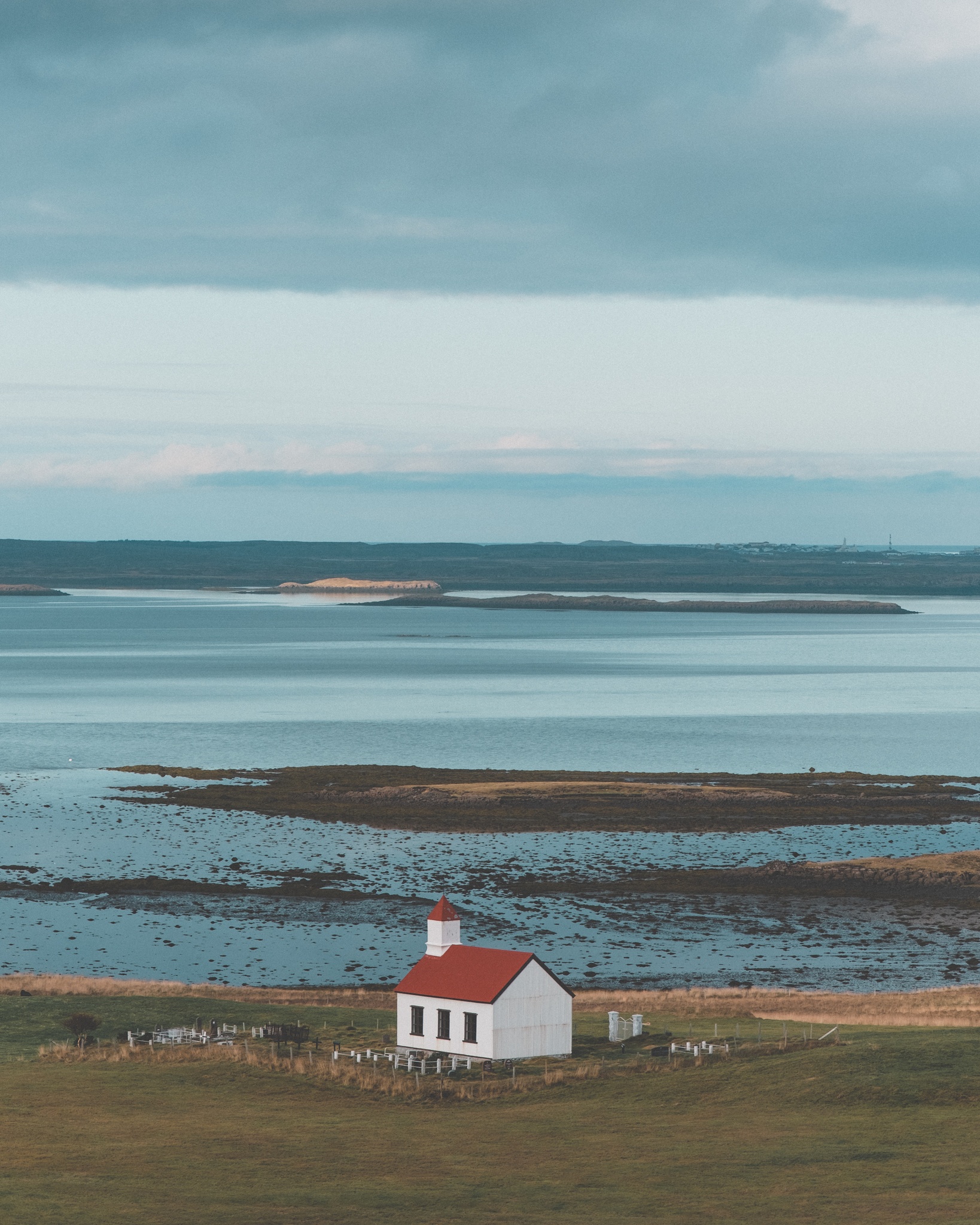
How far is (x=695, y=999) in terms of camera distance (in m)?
44.7

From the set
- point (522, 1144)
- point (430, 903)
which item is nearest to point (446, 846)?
point (430, 903)

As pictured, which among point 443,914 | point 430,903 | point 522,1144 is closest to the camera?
point 522,1144

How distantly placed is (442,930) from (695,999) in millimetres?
11348

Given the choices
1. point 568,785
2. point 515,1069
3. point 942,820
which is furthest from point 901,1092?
point 568,785

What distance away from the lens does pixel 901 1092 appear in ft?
101

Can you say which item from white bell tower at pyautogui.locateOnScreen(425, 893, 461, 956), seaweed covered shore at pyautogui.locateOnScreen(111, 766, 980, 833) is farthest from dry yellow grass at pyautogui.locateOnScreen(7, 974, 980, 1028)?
seaweed covered shore at pyautogui.locateOnScreen(111, 766, 980, 833)

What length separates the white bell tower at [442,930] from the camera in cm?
3678

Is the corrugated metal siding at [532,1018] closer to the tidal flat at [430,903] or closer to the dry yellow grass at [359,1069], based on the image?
the dry yellow grass at [359,1069]

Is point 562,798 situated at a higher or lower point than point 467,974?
lower

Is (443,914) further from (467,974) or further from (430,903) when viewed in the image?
(430,903)

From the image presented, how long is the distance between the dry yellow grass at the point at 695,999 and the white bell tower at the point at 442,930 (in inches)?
293

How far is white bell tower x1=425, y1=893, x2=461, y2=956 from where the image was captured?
121ft

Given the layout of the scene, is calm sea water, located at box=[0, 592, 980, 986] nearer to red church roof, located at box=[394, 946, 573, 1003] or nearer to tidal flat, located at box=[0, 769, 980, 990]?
tidal flat, located at box=[0, 769, 980, 990]

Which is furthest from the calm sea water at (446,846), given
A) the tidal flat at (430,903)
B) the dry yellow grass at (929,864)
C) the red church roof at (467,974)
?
the red church roof at (467,974)
